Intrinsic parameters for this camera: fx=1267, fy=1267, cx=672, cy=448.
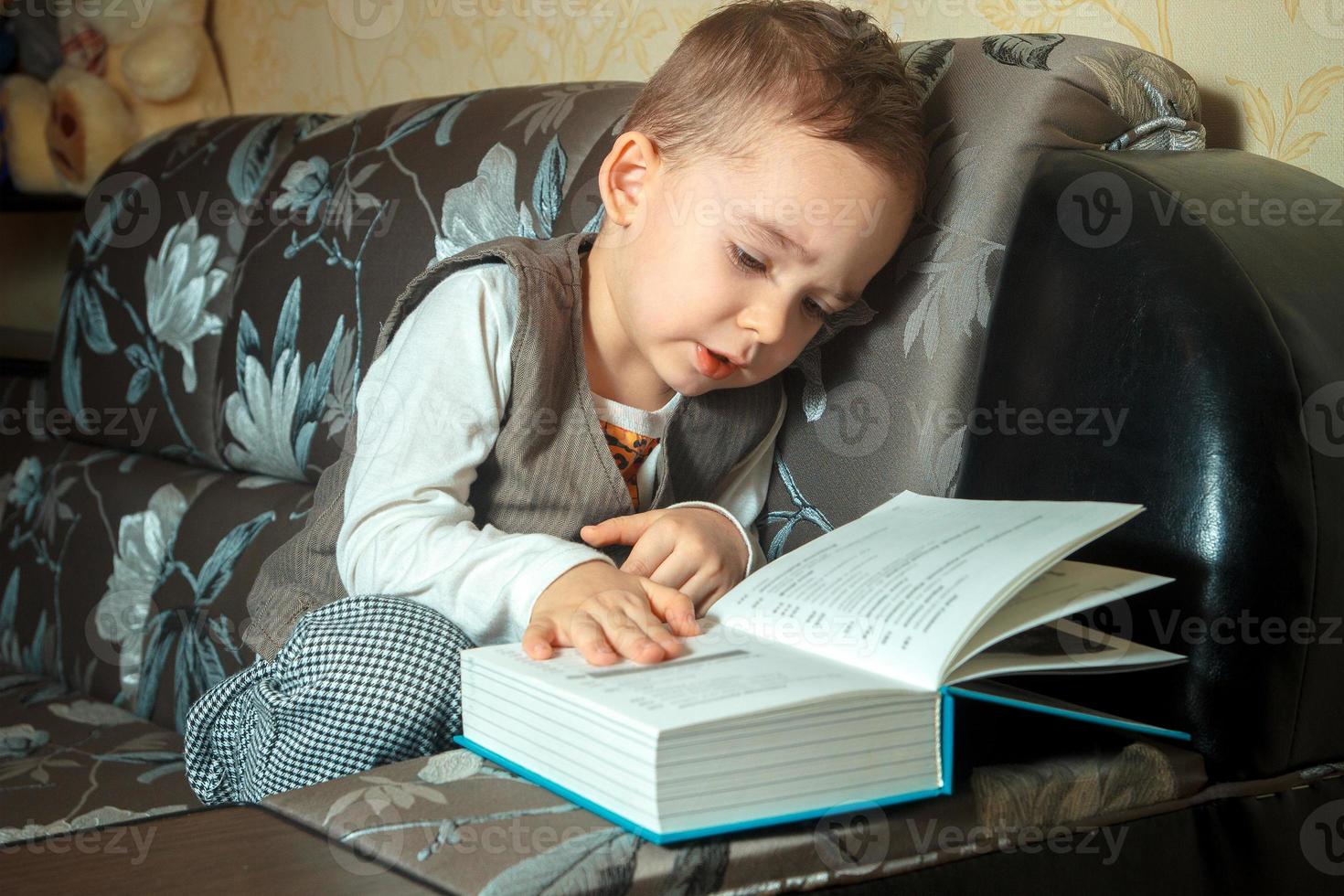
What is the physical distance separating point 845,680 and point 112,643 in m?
1.19

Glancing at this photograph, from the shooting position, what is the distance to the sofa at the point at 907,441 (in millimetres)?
616

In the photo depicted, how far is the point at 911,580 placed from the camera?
2.10 feet

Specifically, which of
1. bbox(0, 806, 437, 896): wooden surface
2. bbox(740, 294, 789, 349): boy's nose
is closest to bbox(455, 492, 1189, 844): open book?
bbox(0, 806, 437, 896): wooden surface

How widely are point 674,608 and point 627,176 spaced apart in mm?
427

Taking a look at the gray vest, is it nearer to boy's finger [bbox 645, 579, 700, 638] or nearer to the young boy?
the young boy

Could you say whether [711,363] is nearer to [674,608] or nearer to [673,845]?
[674,608]

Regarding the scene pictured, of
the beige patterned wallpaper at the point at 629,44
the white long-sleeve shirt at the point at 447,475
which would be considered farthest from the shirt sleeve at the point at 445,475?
the beige patterned wallpaper at the point at 629,44

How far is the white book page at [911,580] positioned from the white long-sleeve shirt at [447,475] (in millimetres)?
167

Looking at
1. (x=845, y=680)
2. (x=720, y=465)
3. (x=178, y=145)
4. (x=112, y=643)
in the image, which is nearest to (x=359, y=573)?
(x=720, y=465)

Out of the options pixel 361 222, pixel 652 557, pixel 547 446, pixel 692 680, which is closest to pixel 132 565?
pixel 361 222

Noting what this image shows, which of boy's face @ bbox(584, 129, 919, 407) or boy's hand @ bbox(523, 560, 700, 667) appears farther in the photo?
boy's face @ bbox(584, 129, 919, 407)

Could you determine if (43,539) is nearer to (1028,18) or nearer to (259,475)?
(259,475)

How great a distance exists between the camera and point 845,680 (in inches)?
22.8

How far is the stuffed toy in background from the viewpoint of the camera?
2.09 m
